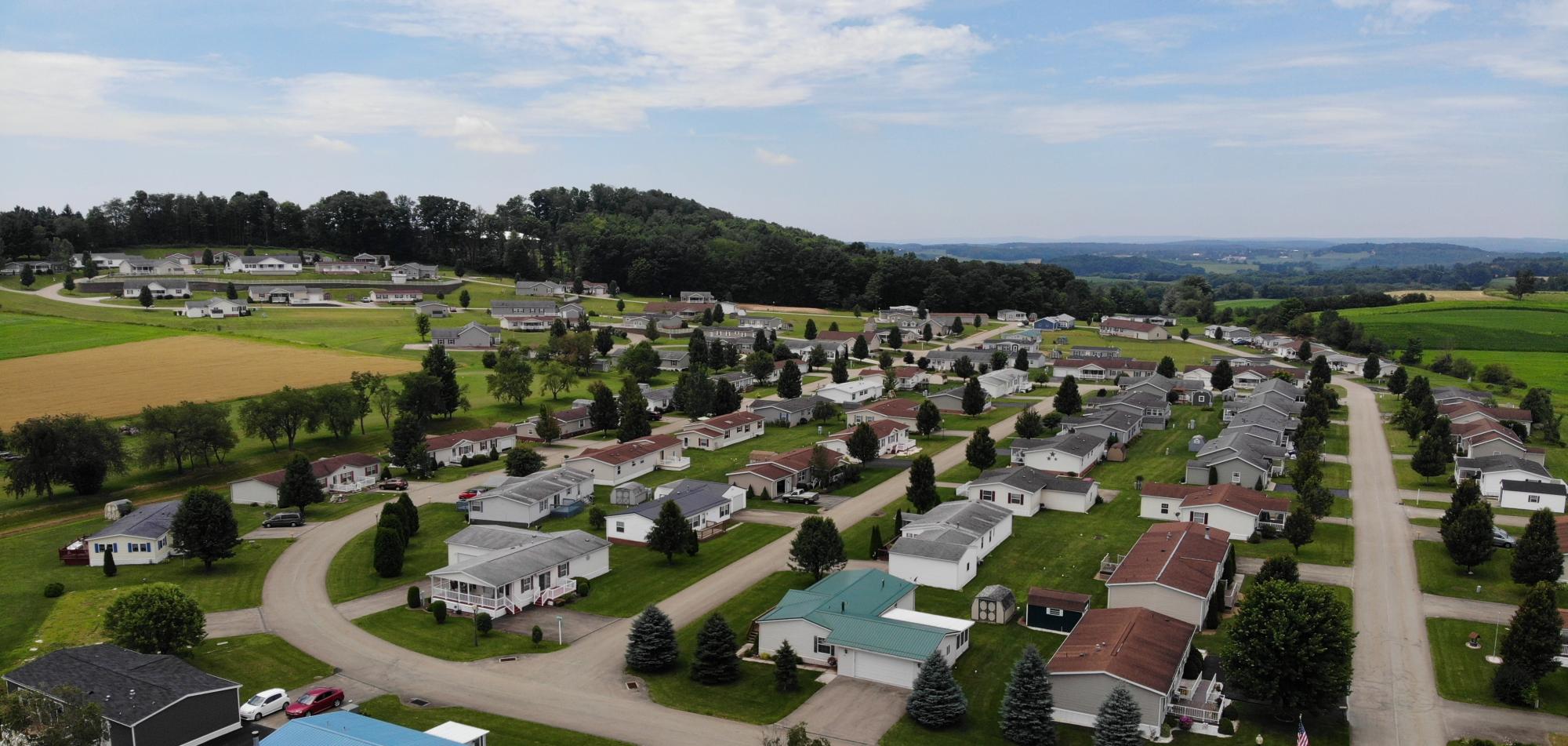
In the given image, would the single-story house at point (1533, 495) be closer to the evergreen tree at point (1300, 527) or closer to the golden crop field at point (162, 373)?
the evergreen tree at point (1300, 527)

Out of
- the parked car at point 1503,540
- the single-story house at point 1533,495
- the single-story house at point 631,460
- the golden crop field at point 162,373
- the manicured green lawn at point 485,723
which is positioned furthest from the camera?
the golden crop field at point 162,373

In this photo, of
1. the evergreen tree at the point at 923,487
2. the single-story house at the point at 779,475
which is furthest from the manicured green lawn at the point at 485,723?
the single-story house at the point at 779,475

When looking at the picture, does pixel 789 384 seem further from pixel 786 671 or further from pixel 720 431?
pixel 786 671

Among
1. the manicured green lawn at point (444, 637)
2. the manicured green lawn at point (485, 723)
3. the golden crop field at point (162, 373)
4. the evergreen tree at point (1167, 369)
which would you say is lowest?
the manicured green lawn at point (444, 637)

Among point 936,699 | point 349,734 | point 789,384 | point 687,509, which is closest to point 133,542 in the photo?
point 687,509

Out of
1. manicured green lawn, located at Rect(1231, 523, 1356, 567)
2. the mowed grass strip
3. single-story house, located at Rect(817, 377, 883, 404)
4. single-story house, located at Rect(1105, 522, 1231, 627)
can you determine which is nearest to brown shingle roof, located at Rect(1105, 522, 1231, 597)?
single-story house, located at Rect(1105, 522, 1231, 627)

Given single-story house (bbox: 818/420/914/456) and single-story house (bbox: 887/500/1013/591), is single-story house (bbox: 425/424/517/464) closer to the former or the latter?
single-story house (bbox: 818/420/914/456)

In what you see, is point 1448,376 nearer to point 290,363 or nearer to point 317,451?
point 317,451
